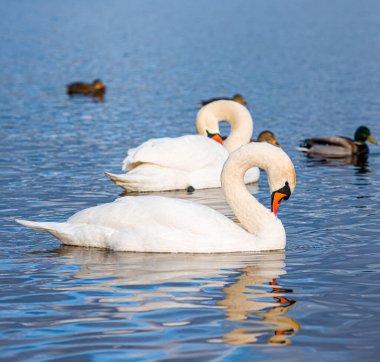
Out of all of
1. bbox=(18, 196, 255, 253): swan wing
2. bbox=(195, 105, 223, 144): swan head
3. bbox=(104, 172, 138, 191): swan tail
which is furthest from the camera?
bbox=(195, 105, 223, 144): swan head

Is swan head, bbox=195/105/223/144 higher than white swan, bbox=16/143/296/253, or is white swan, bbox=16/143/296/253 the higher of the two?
swan head, bbox=195/105/223/144

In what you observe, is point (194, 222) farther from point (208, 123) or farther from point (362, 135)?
point (362, 135)

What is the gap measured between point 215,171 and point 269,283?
5.82 m

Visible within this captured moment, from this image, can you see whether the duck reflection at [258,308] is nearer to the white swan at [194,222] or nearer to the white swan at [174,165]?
the white swan at [194,222]

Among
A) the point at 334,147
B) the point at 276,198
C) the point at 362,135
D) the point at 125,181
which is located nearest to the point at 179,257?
the point at 276,198

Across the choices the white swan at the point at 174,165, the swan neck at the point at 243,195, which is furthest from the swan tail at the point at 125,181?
the swan neck at the point at 243,195

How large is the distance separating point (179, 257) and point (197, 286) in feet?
3.66

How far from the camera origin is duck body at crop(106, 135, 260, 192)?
13.8 metres

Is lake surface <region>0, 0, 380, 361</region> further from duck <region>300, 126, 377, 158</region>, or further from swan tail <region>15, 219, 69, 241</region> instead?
duck <region>300, 126, 377, 158</region>

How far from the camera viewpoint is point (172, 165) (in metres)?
14.1

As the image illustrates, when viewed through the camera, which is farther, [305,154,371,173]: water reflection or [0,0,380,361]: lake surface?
[305,154,371,173]: water reflection

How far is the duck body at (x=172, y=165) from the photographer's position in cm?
1384

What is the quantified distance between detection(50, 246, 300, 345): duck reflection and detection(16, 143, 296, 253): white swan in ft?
0.33

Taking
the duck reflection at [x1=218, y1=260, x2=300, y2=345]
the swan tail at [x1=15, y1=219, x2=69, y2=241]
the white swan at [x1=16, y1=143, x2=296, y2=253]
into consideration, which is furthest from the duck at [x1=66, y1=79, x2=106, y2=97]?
the duck reflection at [x1=218, y1=260, x2=300, y2=345]
